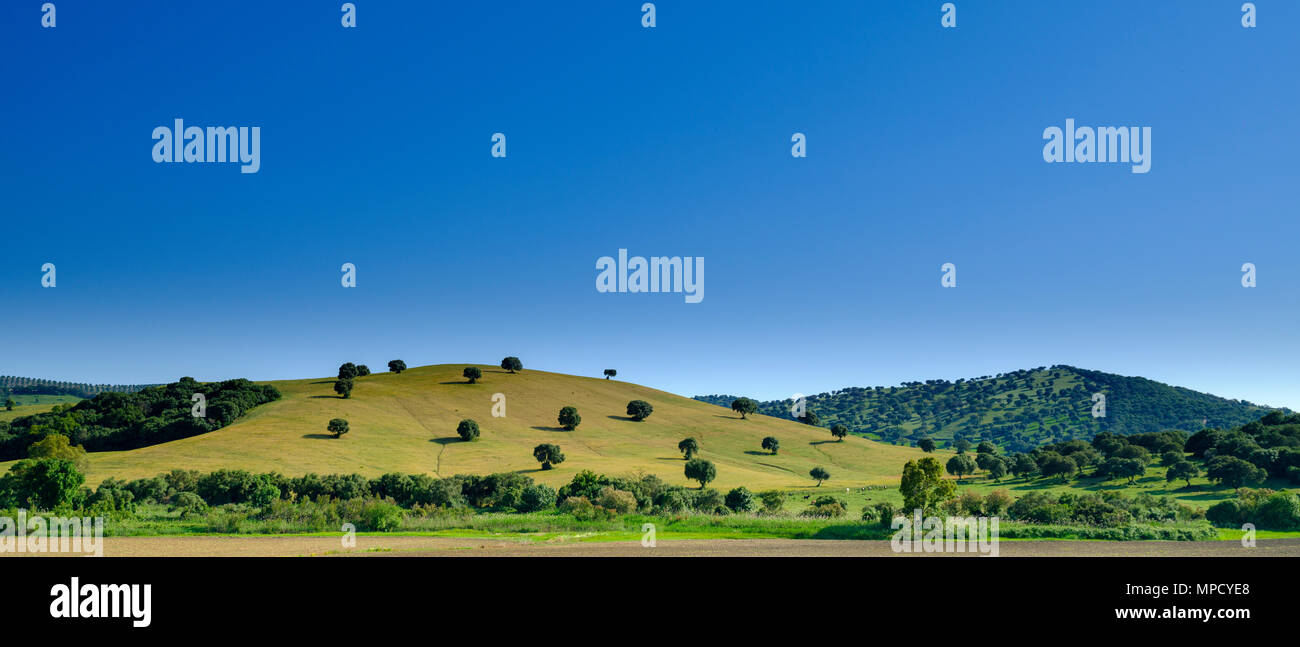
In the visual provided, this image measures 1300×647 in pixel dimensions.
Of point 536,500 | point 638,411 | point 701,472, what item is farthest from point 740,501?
point 638,411

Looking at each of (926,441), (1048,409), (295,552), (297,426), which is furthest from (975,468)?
(1048,409)

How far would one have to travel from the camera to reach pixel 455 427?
304 ft

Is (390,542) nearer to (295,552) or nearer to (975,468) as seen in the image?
(295,552)

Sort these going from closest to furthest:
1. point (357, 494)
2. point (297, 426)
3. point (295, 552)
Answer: point (295, 552), point (357, 494), point (297, 426)

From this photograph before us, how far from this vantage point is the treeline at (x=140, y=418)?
77188mm

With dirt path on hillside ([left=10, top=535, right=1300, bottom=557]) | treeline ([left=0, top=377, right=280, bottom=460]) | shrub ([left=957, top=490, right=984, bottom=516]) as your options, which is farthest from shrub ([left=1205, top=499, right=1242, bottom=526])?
treeline ([left=0, top=377, right=280, bottom=460])

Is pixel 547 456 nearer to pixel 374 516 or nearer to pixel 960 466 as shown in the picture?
pixel 374 516

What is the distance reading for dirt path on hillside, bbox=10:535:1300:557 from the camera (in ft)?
81.8

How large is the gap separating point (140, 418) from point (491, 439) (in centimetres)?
4668

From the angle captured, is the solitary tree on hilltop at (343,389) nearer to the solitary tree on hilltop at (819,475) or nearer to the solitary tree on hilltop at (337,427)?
the solitary tree on hilltop at (337,427)

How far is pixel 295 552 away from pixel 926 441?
101115 millimetres

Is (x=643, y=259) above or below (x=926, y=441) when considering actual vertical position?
above

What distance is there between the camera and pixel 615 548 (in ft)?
86.4

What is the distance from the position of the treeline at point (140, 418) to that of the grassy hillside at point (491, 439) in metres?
3.60
